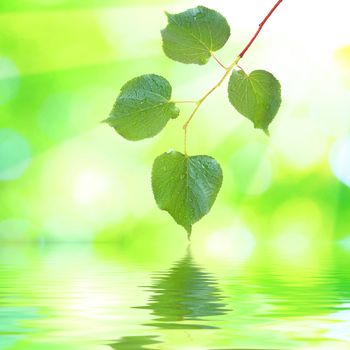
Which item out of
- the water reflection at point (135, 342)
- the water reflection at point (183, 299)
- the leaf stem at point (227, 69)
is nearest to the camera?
the leaf stem at point (227, 69)

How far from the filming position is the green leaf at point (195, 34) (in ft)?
0.95

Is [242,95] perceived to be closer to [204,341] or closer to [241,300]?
[204,341]

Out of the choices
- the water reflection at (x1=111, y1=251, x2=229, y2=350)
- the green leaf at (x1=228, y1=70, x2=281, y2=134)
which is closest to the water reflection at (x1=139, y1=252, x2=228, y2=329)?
the water reflection at (x1=111, y1=251, x2=229, y2=350)

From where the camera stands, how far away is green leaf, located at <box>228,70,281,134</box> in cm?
29

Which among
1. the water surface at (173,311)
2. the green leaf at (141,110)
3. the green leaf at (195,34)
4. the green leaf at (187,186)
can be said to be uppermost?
the water surface at (173,311)

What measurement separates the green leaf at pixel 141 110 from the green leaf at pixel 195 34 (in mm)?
14

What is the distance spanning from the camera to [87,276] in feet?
5.99

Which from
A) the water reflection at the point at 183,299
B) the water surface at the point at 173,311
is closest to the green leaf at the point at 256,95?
the water surface at the point at 173,311

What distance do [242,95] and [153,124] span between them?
3 centimetres

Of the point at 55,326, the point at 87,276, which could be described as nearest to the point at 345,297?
the point at 55,326

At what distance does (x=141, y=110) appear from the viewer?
0.29 m

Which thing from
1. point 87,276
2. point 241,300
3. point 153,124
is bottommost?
point 153,124

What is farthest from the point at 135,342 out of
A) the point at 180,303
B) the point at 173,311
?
the point at 180,303

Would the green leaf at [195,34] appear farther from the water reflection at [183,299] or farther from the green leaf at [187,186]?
the water reflection at [183,299]
